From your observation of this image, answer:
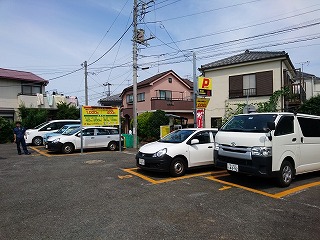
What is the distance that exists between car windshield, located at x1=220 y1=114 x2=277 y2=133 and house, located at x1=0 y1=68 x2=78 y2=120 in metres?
21.2

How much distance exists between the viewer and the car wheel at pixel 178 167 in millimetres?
7504

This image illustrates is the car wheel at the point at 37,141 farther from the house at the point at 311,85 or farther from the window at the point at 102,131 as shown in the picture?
the house at the point at 311,85

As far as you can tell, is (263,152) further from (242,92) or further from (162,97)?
(162,97)

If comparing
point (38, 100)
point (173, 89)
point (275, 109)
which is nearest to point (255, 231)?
point (275, 109)

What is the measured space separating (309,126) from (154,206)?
16.6 feet

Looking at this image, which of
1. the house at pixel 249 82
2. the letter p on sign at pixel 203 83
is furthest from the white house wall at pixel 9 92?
the letter p on sign at pixel 203 83

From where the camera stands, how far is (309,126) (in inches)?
287

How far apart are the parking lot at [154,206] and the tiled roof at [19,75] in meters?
18.0

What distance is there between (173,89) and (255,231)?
27789 millimetres

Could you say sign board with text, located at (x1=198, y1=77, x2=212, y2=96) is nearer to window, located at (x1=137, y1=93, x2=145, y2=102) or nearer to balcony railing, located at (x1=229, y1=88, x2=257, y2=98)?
balcony railing, located at (x1=229, y1=88, x2=257, y2=98)

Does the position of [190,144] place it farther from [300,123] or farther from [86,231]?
[86,231]

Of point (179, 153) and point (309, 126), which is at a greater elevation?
point (309, 126)

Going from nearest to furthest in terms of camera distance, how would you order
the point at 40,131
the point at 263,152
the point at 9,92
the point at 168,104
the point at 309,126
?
the point at 263,152
the point at 309,126
the point at 40,131
the point at 9,92
the point at 168,104

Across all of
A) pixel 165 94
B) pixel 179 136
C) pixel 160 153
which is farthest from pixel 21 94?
pixel 160 153
